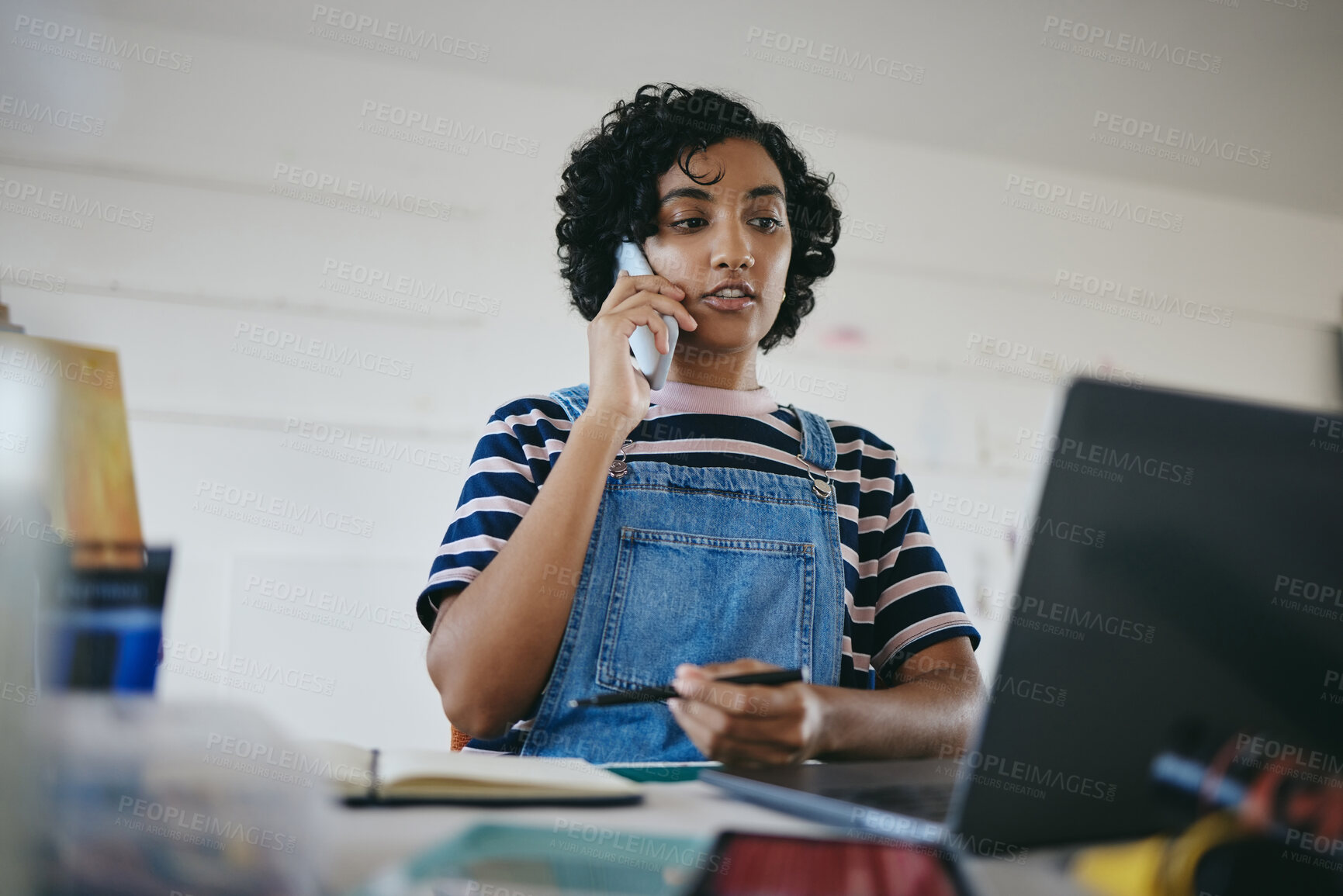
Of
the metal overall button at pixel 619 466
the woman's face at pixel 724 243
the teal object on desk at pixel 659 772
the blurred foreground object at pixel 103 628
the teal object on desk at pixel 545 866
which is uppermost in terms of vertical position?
the woman's face at pixel 724 243

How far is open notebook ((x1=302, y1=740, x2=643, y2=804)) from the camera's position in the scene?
0.60 m

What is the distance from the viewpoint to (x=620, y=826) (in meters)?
0.58

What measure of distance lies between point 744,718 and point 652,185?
930 mm

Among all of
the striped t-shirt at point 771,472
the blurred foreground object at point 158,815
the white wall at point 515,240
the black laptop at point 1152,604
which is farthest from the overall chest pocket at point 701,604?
the white wall at point 515,240

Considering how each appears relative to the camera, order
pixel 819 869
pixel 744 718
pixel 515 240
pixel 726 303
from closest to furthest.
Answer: pixel 819 869, pixel 744 718, pixel 726 303, pixel 515 240

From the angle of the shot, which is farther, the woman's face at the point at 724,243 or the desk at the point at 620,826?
the woman's face at the point at 724,243

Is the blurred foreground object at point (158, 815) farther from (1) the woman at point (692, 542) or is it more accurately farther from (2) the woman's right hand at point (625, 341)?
(2) the woman's right hand at point (625, 341)

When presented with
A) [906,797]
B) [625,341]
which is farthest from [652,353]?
[906,797]

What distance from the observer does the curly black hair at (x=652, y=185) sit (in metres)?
1.50

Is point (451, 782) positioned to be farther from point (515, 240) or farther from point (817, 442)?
point (515, 240)

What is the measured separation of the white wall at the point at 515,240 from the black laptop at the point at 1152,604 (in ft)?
6.86

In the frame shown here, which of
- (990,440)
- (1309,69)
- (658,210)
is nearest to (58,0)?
(658,210)

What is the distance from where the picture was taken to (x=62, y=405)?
46 cm

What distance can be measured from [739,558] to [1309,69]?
333cm
